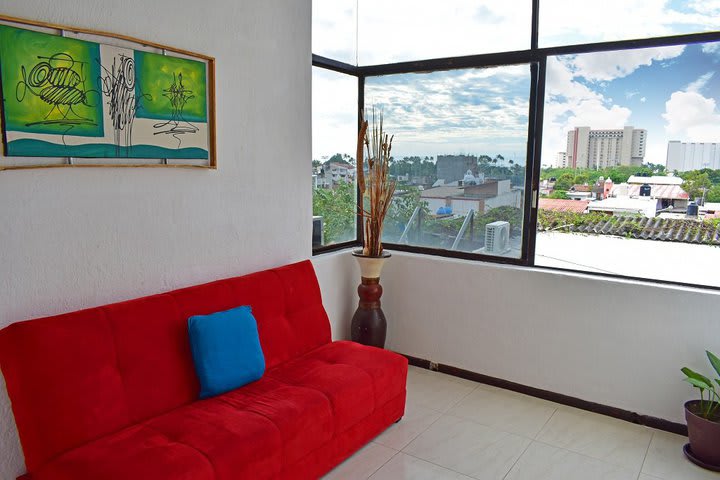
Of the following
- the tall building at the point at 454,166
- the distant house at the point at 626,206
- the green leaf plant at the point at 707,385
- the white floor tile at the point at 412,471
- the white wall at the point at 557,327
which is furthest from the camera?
the tall building at the point at 454,166

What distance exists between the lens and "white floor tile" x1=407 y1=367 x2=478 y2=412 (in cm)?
359

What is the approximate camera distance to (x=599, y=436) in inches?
125

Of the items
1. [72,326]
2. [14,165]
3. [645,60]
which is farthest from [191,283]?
[645,60]

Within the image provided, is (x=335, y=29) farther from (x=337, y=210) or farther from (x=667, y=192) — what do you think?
(x=667, y=192)

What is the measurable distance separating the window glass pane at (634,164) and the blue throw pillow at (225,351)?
2080 mm

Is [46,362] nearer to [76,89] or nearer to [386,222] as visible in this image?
[76,89]

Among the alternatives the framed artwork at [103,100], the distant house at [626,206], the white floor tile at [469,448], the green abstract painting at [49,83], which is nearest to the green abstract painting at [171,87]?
the framed artwork at [103,100]

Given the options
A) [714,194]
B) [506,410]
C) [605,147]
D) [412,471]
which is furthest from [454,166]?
[412,471]

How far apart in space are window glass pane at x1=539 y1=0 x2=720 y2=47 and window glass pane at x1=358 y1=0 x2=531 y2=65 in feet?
0.62

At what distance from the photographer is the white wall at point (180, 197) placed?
90.1 inches

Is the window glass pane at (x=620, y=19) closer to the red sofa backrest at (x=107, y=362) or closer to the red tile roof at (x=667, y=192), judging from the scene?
the red tile roof at (x=667, y=192)

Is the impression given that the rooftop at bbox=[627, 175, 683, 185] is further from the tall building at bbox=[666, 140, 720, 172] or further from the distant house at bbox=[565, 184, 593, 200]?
the distant house at bbox=[565, 184, 593, 200]

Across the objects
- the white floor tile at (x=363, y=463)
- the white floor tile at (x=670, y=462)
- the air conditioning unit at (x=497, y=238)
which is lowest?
the white floor tile at (x=363, y=463)

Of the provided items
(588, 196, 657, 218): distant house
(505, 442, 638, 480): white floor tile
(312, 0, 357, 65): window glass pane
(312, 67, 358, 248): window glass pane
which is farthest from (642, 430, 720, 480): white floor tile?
(312, 0, 357, 65): window glass pane
